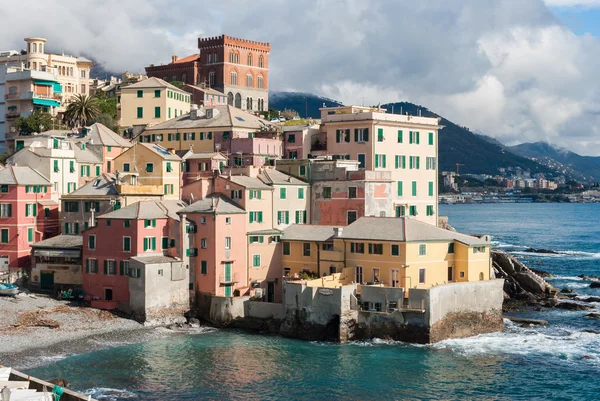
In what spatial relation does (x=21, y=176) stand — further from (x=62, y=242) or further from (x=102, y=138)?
(x=102, y=138)

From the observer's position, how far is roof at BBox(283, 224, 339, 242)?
73625mm

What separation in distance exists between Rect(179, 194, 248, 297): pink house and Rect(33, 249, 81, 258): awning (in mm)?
11214

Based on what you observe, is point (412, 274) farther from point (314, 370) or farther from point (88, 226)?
point (88, 226)

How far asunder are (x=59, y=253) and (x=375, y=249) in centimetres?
2969

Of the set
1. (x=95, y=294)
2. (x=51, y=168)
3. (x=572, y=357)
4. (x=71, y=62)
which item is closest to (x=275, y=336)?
(x=95, y=294)

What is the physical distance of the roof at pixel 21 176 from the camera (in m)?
80.9

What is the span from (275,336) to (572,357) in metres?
23.3

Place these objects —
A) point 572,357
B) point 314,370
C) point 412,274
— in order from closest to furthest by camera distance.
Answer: point 314,370 → point 572,357 → point 412,274

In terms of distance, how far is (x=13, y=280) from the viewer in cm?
7875

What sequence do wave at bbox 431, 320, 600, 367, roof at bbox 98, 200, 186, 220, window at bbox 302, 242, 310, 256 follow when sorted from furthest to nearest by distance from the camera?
window at bbox 302, 242, 310, 256 < roof at bbox 98, 200, 186, 220 < wave at bbox 431, 320, 600, 367

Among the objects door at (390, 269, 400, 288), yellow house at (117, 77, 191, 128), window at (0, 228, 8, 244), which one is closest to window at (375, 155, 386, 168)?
door at (390, 269, 400, 288)

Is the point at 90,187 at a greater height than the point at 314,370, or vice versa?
→ the point at 90,187

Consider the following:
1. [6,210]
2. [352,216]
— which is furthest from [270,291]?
[6,210]

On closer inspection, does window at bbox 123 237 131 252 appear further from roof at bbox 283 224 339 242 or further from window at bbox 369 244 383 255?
window at bbox 369 244 383 255
